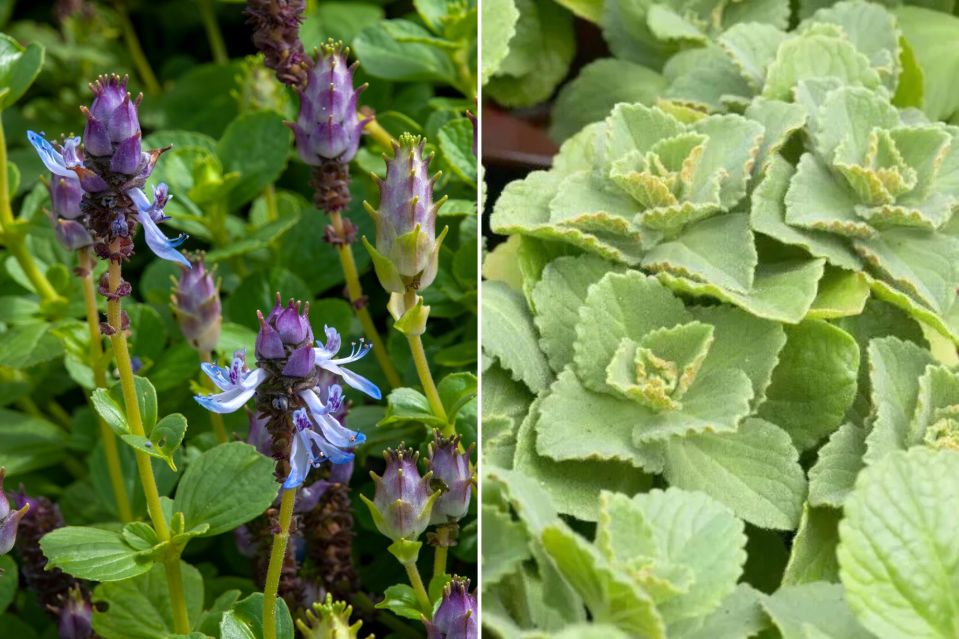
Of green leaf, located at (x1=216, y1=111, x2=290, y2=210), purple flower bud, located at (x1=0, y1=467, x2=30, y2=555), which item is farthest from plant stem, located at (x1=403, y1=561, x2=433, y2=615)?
green leaf, located at (x1=216, y1=111, x2=290, y2=210)

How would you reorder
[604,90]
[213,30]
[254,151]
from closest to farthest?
[254,151] → [604,90] → [213,30]

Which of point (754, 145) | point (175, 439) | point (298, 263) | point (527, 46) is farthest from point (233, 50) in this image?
point (175, 439)

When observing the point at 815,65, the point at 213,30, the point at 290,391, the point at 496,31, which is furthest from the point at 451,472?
the point at 213,30

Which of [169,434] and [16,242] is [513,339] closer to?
[169,434]

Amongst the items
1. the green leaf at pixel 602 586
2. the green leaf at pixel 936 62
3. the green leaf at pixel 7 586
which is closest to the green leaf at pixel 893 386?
the green leaf at pixel 602 586

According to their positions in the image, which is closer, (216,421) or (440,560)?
(440,560)

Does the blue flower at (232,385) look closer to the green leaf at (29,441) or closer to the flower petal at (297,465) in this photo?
the flower petal at (297,465)
